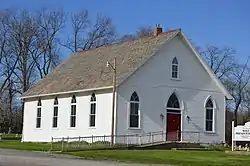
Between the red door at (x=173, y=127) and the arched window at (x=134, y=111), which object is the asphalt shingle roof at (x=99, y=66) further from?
the red door at (x=173, y=127)

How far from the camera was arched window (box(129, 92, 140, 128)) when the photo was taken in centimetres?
4394

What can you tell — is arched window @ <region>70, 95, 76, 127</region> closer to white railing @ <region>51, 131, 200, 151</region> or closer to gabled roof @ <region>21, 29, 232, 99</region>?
gabled roof @ <region>21, 29, 232, 99</region>

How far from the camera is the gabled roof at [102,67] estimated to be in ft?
147

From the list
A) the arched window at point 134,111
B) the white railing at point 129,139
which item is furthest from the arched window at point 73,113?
Result: the arched window at point 134,111

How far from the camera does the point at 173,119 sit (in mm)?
45656

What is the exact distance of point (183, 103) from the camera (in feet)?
152

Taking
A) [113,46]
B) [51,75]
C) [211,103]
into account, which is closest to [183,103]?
[211,103]

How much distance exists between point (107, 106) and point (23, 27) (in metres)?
39.4

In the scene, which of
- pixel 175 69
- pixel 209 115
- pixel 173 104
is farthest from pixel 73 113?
pixel 209 115

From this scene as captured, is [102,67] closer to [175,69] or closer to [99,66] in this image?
[99,66]

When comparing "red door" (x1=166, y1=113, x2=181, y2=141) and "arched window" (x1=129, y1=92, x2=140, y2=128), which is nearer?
"arched window" (x1=129, y1=92, x2=140, y2=128)

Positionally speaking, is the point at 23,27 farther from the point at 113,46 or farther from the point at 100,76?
the point at 100,76

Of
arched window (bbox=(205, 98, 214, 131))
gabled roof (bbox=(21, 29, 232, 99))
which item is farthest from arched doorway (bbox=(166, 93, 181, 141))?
gabled roof (bbox=(21, 29, 232, 99))

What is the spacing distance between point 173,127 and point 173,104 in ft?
6.04
